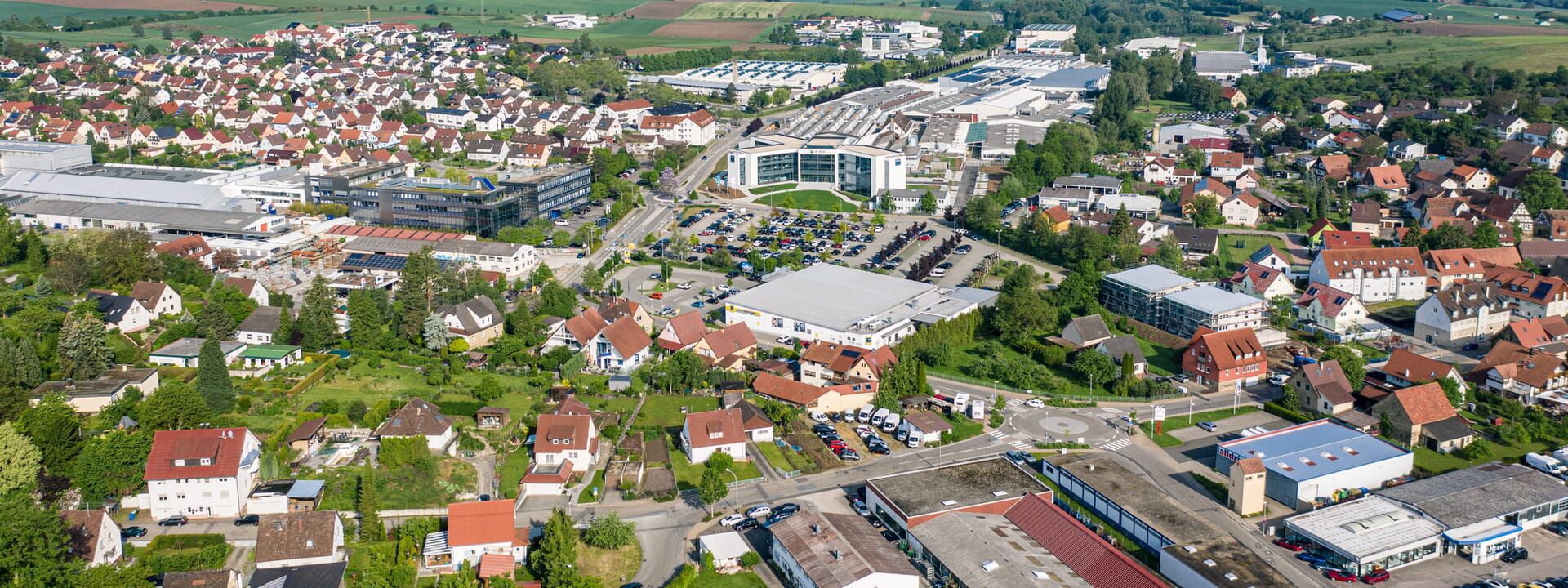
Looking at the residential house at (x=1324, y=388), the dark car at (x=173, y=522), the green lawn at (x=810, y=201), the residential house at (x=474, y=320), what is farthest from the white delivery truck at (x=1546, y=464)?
the green lawn at (x=810, y=201)

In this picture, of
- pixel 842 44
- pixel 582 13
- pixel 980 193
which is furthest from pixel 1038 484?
pixel 582 13

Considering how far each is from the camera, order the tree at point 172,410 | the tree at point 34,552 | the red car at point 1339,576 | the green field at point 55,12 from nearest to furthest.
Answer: the tree at point 34,552 < the red car at point 1339,576 < the tree at point 172,410 < the green field at point 55,12

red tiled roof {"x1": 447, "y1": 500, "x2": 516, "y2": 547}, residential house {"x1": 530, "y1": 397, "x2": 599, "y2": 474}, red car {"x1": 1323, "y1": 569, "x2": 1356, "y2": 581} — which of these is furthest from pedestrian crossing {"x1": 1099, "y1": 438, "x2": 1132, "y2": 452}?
red tiled roof {"x1": 447, "y1": 500, "x2": 516, "y2": 547}

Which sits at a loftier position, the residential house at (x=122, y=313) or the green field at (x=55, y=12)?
the green field at (x=55, y=12)

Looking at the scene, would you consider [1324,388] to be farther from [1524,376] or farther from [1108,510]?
[1108,510]

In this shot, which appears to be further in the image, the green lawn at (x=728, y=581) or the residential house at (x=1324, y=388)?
the residential house at (x=1324, y=388)

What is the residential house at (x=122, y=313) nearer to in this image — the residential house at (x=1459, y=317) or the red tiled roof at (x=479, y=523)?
the red tiled roof at (x=479, y=523)

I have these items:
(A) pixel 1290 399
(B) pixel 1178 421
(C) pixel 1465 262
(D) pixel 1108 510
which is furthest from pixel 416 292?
(C) pixel 1465 262
